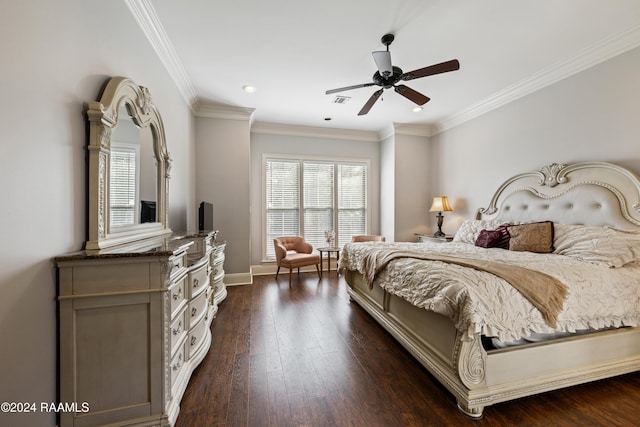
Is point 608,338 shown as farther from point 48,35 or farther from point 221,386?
point 48,35

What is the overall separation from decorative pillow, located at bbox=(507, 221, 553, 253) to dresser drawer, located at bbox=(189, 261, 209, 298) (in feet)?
10.8

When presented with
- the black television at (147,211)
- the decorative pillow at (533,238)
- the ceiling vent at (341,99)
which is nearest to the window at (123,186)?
the black television at (147,211)

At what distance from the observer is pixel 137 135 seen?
207 cm

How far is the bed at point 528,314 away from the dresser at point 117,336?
169 centimetres

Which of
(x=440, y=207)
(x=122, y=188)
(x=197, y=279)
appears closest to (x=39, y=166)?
(x=122, y=188)

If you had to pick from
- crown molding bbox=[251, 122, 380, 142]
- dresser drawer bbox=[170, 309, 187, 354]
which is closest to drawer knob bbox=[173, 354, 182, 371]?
dresser drawer bbox=[170, 309, 187, 354]

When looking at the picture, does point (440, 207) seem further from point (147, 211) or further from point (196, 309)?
point (147, 211)

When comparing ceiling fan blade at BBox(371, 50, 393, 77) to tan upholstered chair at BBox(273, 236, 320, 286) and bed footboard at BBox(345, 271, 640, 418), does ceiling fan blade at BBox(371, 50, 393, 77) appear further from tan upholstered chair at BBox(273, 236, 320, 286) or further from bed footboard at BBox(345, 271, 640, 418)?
tan upholstered chair at BBox(273, 236, 320, 286)

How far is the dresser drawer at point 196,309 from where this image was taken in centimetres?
195

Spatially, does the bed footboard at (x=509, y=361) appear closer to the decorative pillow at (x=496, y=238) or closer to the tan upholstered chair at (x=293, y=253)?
the decorative pillow at (x=496, y=238)

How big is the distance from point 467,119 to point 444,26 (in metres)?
2.45

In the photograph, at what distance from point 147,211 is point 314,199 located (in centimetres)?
344

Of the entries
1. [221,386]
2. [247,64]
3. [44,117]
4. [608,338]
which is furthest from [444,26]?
[221,386]

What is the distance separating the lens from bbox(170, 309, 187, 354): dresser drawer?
1609 mm
